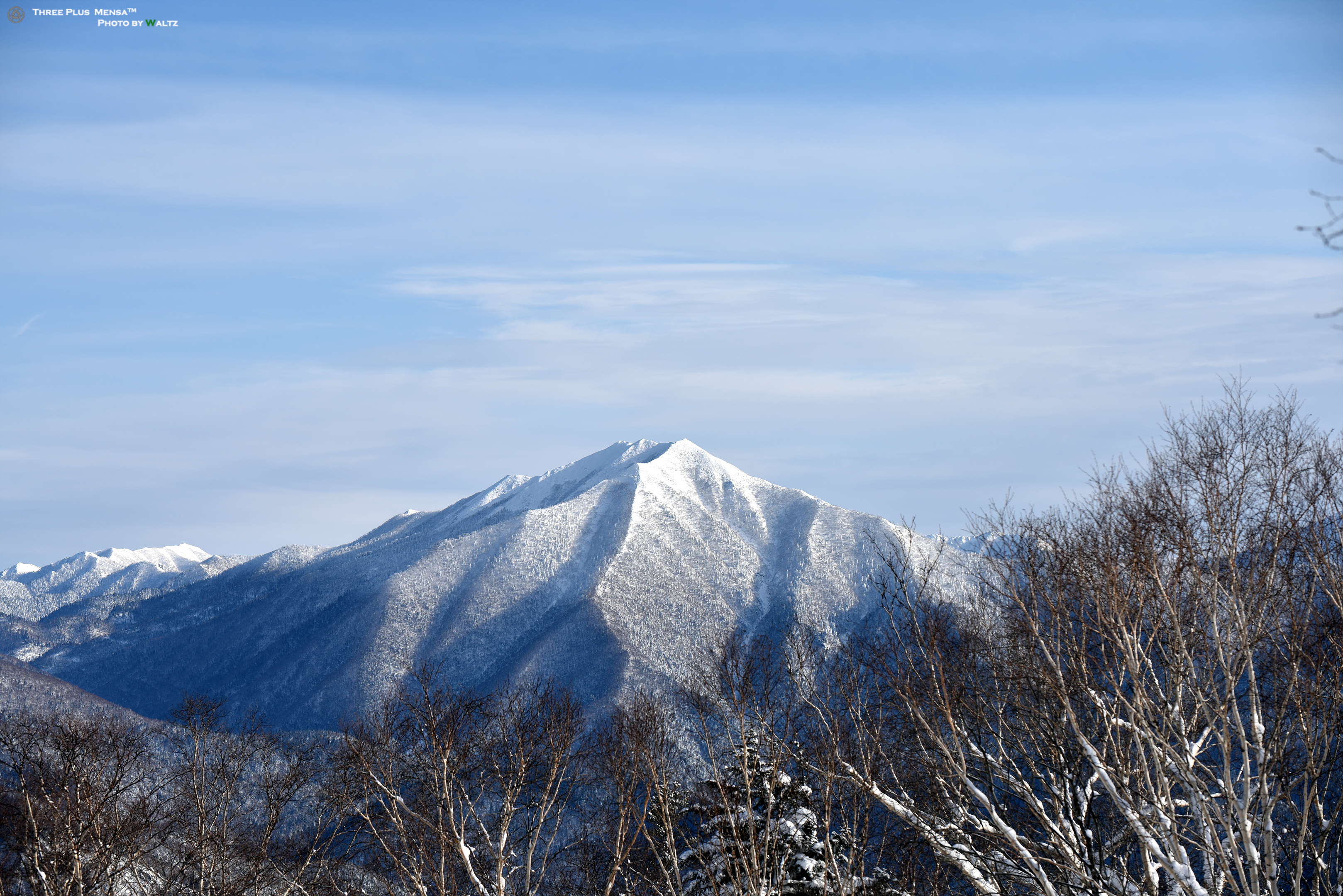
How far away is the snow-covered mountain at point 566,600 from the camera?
14025 cm

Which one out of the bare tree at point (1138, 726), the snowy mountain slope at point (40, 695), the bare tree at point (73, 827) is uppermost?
the bare tree at point (1138, 726)

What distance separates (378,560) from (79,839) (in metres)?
184

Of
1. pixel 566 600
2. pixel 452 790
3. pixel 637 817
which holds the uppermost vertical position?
pixel 637 817

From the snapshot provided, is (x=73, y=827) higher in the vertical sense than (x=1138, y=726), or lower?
lower

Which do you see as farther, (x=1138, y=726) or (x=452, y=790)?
(x=452, y=790)

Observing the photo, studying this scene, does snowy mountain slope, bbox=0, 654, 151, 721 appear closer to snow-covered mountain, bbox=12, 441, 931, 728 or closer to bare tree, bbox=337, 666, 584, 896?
snow-covered mountain, bbox=12, 441, 931, 728

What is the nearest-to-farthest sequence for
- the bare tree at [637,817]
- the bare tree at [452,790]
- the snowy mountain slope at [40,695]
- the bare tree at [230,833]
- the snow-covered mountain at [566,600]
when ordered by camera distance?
1. the bare tree at [637,817]
2. the bare tree at [452,790]
3. the bare tree at [230,833]
4. the snowy mountain slope at [40,695]
5. the snow-covered mountain at [566,600]

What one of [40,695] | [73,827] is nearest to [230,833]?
[73,827]

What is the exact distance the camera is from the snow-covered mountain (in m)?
140

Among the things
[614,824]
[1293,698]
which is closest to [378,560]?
[614,824]

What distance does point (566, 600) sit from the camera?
154000 millimetres

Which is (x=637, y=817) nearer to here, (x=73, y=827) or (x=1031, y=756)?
(x=1031, y=756)

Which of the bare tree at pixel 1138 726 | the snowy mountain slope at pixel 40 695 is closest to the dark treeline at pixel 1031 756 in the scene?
the bare tree at pixel 1138 726

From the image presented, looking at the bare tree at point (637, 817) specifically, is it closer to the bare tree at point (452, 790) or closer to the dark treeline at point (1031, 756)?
the dark treeline at point (1031, 756)
